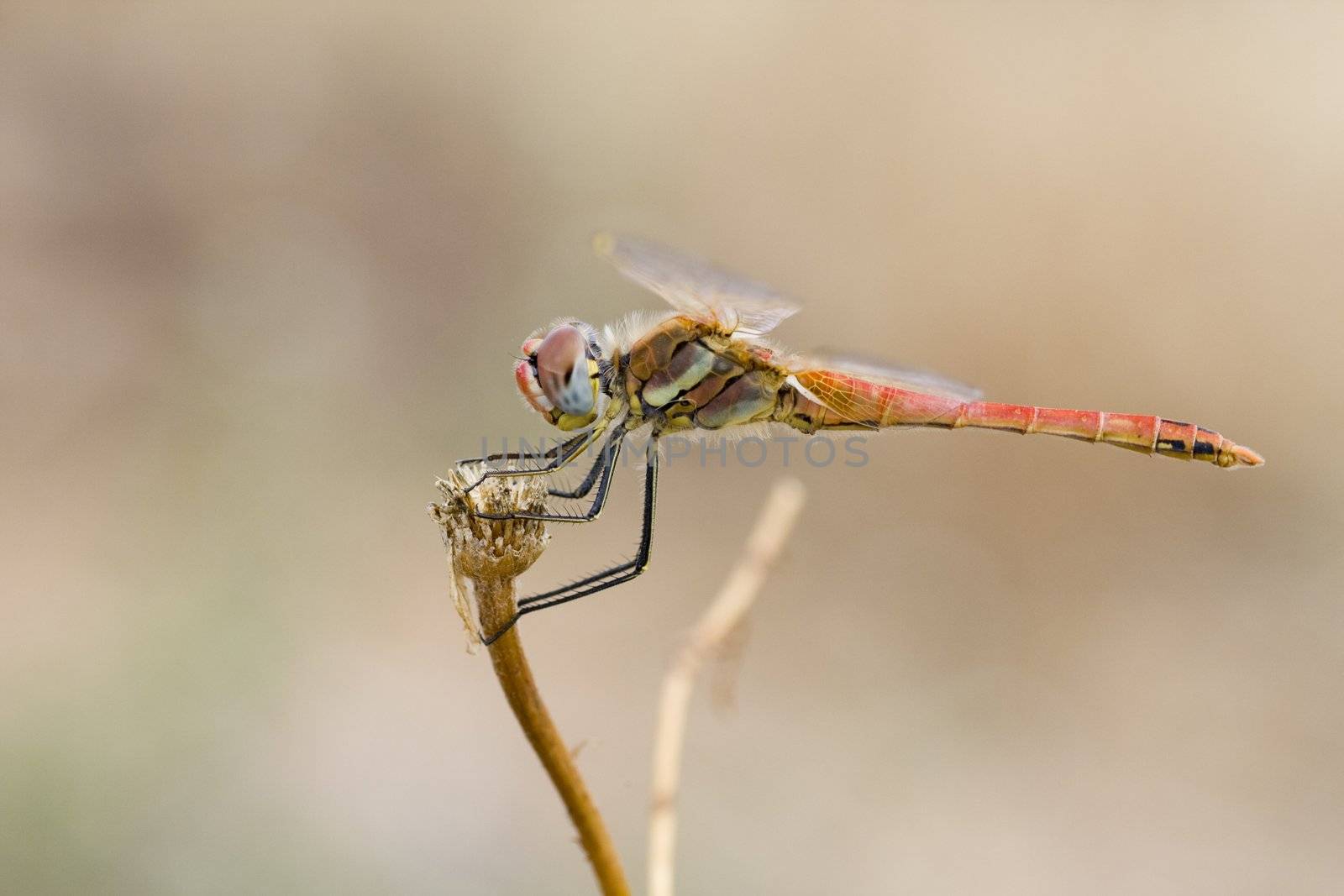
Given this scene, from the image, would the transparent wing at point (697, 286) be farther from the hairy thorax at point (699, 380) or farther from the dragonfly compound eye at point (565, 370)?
the dragonfly compound eye at point (565, 370)

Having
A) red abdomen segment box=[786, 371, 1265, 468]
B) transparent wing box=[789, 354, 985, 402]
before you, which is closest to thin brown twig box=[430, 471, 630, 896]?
transparent wing box=[789, 354, 985, 402]

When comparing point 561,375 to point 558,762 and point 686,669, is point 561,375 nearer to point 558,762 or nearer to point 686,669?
point 686,669

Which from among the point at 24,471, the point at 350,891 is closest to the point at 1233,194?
the point at 350,891

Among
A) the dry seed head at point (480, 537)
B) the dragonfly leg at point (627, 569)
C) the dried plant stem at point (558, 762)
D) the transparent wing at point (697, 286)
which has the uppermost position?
the transparent wing at point (697, 286)

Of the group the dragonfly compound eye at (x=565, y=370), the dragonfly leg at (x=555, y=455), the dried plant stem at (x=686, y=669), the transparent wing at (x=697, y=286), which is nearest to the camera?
the dried plant stem at (x=686, y=669)

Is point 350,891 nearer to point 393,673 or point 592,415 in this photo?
point 393,673

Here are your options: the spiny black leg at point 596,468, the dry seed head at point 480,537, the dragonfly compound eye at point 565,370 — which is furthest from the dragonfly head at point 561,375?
the dry seed head at point 480,537
